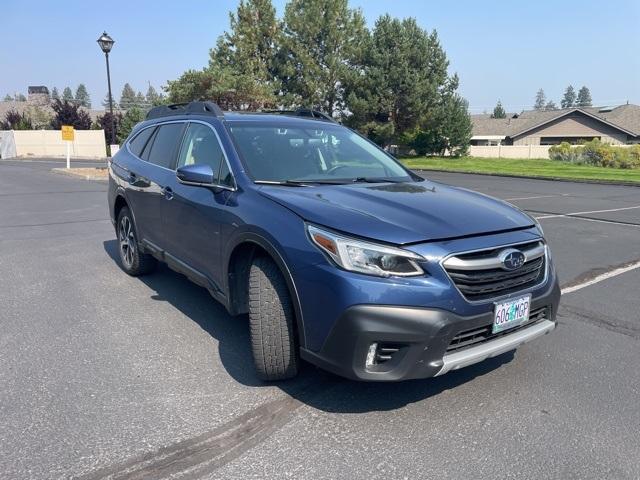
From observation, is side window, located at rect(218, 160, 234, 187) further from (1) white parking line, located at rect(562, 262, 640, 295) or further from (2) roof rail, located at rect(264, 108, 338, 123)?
(1) white parking line, located at rect(562, 262, 640, 295)

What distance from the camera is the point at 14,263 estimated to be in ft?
21.8

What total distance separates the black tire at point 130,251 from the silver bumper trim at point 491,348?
3.87 metres

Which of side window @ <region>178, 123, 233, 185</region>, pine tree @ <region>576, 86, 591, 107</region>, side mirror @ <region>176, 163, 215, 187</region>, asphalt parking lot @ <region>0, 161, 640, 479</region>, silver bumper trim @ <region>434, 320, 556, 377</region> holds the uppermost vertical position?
pine tree @ <region>576, 86, 591, 107</region>

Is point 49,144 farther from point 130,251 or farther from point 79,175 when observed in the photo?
point 130,251

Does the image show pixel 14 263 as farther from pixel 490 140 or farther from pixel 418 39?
pixel 490 140

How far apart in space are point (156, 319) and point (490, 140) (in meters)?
66.1

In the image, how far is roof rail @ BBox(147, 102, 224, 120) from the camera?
4516 millimetres

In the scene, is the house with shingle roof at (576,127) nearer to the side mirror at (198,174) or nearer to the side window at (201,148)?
the side window at (201,148)

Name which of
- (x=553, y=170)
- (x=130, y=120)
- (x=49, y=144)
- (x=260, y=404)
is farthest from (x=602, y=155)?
(x=49, y=144)

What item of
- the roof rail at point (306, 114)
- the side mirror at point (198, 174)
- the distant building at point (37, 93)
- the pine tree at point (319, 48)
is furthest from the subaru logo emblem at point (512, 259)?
the distant building at point (37, 93)

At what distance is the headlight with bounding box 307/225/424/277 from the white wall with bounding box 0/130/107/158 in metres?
44.6

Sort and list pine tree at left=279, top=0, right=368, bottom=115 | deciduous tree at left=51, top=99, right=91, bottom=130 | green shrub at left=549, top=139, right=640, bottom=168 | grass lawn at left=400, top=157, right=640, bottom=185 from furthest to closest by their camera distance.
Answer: deciduous tree at left=51, top=99, right=91, bottom=130, pine tree at left=279, top=0, right=368, bottom=115, green shrub at left=549, top=139, right=640, bottom=168, grass lawn at left=400, top=157, right=640, bottom=185

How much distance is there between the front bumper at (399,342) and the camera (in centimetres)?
270

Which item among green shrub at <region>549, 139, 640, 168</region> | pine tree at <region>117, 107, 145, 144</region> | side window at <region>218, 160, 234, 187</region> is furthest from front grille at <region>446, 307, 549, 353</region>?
pine tree at <region>117, 107, 145, 144</region>
